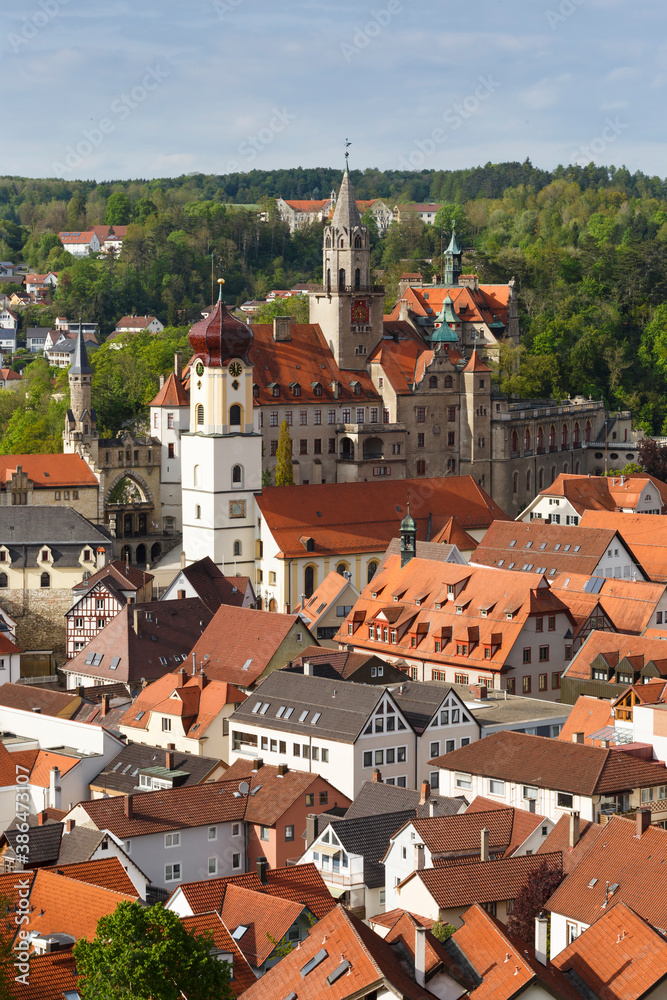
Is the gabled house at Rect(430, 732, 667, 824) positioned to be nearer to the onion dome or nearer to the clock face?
the onion dome

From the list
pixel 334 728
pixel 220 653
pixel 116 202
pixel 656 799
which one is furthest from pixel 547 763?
pixel 116 202

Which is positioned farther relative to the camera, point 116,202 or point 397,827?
point 116,202

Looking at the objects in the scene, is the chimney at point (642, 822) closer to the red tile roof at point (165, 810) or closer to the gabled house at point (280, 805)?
the gabled house at point (280, 805)

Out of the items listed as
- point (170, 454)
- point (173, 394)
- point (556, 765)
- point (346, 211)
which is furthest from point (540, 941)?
point (346, 211)

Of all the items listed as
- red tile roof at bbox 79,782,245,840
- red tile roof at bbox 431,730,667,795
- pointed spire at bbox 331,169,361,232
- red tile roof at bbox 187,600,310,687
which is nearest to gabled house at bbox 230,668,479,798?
red tile roof at bbox 431,730,667,795

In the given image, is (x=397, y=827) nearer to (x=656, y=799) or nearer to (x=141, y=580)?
(x=656, y=799)

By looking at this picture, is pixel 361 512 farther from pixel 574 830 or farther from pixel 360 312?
pixel 574 830

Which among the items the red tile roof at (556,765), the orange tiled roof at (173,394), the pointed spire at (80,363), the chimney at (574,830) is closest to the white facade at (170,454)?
the orange tiled roof at (173,394)
